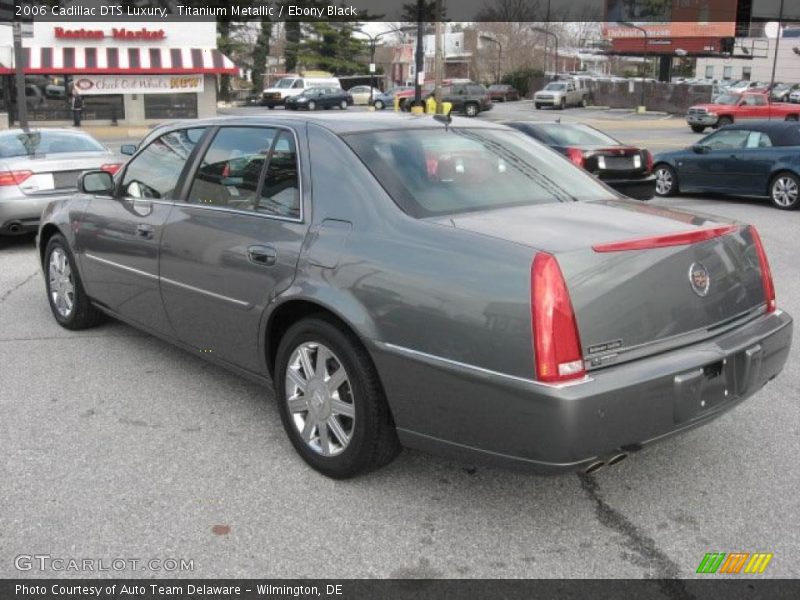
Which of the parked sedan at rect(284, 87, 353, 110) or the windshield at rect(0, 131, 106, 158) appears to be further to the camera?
the parked sedan at rect(284, 87, 353, 110)

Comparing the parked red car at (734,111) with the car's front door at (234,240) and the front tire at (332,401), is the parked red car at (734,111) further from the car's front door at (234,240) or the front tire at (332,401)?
the front tire at (332,401)

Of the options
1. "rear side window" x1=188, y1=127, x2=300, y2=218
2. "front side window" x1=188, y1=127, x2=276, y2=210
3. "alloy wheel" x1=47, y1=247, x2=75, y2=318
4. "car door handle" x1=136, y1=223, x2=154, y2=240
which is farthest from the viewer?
"alloy wheel" x1=47, y1=247, x2=75, y2=318

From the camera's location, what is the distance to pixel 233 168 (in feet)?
13.9

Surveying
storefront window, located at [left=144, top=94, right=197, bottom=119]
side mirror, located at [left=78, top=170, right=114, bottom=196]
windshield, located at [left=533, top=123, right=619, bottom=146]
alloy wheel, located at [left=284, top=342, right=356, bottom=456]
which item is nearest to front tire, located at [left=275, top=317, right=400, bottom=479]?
alloy wheel, located at [left=284, top=342, right=356, bottom=456]

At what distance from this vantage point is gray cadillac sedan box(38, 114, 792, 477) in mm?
2861

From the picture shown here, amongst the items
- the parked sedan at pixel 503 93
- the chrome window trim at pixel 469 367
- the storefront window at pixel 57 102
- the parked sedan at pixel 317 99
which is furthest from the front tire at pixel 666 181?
the parked sedan at pixel 503 93

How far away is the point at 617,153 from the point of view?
1278cm

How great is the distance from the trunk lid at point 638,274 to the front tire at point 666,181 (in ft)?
39.4

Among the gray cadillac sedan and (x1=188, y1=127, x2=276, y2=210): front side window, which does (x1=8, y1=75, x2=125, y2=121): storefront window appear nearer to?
the gray cadillac sedan

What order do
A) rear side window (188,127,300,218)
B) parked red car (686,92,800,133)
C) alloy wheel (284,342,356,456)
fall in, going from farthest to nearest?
1. parked red car (686,92,800,133)
2. rear side window (188,127,300,218)
3. alloy wheel (284,342,356,456)

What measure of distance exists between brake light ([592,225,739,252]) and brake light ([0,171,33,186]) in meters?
7.90

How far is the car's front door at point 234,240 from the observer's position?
12.4ft

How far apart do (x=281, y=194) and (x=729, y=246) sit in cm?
202

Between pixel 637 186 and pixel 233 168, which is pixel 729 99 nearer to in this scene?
pixel 637 186
